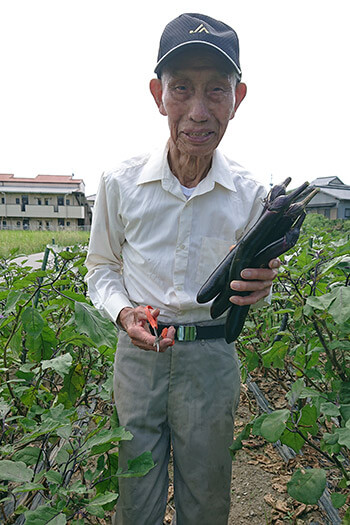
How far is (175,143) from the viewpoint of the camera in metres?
1.64

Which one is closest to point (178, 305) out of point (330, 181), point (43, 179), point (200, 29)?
point (200, 29)

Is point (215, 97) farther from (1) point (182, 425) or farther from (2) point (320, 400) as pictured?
(1) point (182, 425)

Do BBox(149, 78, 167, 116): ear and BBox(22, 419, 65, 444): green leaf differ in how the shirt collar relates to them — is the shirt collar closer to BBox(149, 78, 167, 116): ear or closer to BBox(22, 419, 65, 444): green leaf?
BBox(149, 78, 167, 116): ear

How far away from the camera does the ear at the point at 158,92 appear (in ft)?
5.43

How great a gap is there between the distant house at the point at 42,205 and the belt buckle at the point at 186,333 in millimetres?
44663

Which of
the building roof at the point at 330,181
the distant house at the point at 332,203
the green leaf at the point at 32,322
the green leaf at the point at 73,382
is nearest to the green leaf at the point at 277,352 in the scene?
the green leaf at the point at 73,382

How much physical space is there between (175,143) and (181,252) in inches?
16.9

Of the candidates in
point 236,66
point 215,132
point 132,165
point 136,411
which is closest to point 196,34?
point 236,66

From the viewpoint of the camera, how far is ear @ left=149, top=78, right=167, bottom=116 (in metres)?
1.66

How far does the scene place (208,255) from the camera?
5.45 feet

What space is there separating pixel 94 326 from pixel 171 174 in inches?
28.3

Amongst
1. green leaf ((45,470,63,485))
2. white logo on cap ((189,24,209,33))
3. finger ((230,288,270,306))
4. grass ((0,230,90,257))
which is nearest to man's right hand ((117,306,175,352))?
finger ((230,288,270,306))

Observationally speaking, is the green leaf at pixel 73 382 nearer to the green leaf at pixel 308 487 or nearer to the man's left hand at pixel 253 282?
the man's left hand at pixel 253 282

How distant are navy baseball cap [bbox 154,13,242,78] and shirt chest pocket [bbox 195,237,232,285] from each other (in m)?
0.64
